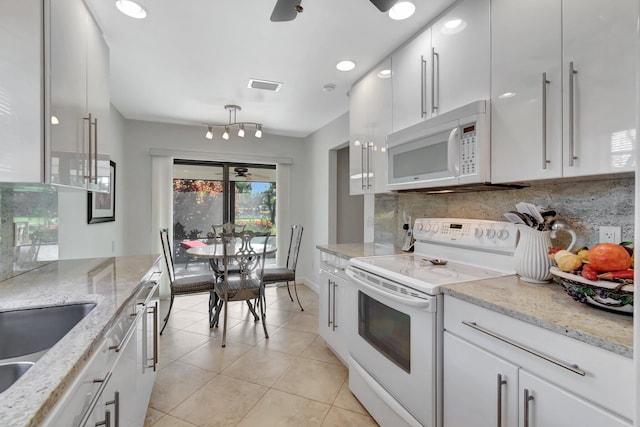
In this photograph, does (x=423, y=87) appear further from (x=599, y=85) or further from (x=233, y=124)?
(x=233, y=124)

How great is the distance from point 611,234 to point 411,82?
137 centimetres

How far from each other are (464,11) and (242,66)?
165 centimetres

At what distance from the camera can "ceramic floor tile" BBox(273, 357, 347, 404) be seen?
2.06 metres

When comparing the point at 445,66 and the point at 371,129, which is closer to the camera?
the point at 445,66

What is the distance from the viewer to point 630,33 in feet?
3.30

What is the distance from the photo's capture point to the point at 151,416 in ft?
5.95

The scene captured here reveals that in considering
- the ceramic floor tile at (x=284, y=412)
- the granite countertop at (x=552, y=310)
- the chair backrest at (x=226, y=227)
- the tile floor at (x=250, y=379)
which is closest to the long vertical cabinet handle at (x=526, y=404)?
the granite countertop at (x=552, y=310)

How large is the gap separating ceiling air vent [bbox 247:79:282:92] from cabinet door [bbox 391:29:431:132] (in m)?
1.14

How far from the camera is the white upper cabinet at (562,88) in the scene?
1038 millimetres

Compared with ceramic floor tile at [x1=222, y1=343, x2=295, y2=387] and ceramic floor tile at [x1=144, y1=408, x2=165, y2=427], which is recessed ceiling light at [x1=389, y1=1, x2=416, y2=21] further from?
ceramic floor tile at [x1=144, y1=408, x2=165, y2=427]

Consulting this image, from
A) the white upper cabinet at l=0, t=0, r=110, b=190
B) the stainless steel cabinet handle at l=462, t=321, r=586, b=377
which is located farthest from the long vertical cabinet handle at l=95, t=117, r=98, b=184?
the stainless steel cabinet handle at l=462, t=321, r=586, b=377

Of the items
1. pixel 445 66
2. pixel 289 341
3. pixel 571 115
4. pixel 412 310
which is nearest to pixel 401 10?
pixel 445 66

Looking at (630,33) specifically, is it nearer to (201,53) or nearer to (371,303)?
(371,303)

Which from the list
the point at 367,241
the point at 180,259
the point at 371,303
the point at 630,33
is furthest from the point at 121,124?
the point at 630,33
